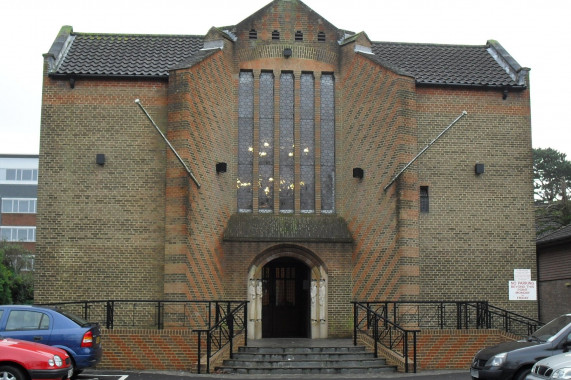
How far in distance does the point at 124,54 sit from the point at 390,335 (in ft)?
39.3

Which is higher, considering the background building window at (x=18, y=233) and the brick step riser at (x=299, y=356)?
the background building window at (x=18, y=233)

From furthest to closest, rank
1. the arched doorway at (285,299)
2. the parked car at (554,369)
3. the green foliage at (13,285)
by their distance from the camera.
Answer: the green foliage at (13,285) → the arched doorway at (285,299) → the parked car at (554,369)

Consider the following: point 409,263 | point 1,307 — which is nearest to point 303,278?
point 409,263

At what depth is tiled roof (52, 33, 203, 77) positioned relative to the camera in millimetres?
21703

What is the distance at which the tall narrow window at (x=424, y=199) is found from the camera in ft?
71.9

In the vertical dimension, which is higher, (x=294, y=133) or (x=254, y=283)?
(x=294, y=133)

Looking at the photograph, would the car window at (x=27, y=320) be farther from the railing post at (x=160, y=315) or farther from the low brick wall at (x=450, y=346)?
the low brick wall at (x=450, y=346)

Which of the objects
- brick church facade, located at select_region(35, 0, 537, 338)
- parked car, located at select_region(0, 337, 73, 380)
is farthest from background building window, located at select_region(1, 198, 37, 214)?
parked car, located at select_region(0, 337, 73, 380)

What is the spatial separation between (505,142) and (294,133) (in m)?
Result: 6.46

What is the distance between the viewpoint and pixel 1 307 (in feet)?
46.6

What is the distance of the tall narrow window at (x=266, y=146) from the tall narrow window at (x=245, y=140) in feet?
0.92

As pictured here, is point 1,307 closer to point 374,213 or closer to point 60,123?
point 60,123

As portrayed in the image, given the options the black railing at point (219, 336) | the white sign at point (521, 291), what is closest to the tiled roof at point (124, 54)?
the black railing at point (219, 336)

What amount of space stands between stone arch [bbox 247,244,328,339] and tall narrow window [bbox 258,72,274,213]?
1487 mm
